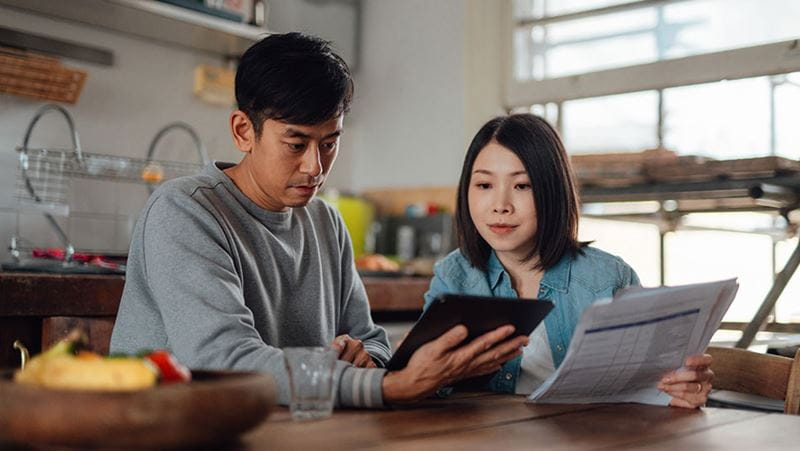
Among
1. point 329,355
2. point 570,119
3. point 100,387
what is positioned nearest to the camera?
point 100,387

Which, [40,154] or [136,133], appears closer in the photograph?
[40,154]

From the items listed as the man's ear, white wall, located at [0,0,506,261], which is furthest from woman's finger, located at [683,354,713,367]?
white wall, located at [0,0,506,261]

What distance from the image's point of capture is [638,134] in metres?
3.61

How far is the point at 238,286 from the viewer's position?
1420 mm

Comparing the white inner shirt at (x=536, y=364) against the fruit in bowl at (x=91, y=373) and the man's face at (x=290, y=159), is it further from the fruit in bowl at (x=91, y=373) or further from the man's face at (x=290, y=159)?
the fruit in bowl at (x=91, y=373)

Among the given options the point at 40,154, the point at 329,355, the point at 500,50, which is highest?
the point at 500,50

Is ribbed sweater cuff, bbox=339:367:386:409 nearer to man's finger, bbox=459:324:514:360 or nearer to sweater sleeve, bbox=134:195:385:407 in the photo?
sweater sleeve, bbox=134:195:385:407

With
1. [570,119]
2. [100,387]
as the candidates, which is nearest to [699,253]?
[570,119]

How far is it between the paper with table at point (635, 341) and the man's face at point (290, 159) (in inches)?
22.3

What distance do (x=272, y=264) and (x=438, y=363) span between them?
521mm

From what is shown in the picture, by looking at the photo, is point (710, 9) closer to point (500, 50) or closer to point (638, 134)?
point (638, 134)

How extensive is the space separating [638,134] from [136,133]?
77.3 inches

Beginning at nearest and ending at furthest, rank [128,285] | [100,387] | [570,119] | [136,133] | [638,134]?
[100,387] → [128,285] → [136,133] → [638,134] → [570,119]

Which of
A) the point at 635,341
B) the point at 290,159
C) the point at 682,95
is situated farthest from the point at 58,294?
the point at 682,95
